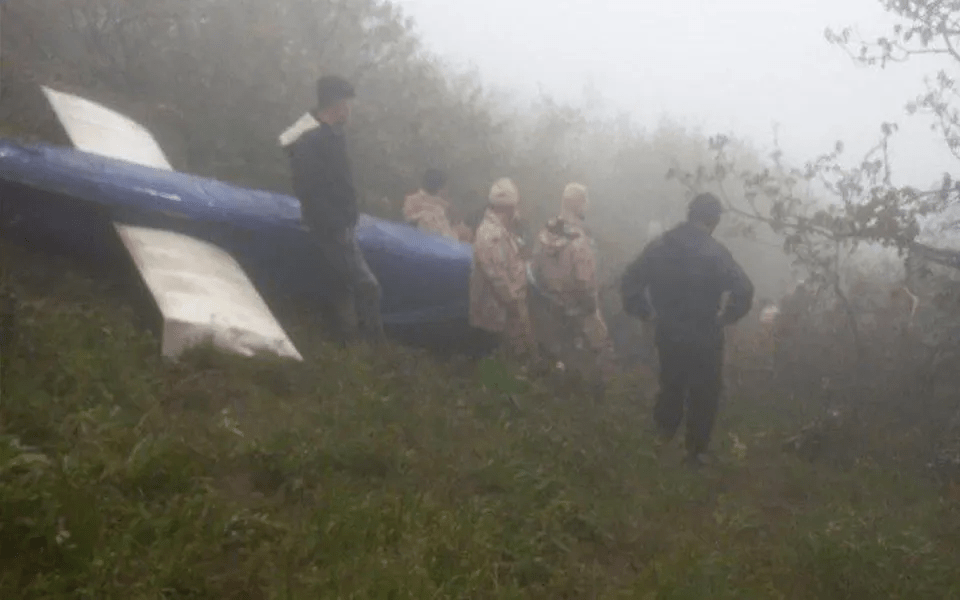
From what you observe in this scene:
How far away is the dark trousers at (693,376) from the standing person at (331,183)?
241 cm

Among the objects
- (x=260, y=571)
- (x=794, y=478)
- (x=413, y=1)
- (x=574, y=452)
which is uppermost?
(x=413, y=1)

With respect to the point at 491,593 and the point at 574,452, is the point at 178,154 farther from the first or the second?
the point at 491,593

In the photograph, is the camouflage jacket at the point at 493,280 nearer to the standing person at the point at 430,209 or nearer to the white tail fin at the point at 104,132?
the standing person at the point at 430,209

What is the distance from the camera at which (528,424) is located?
6.38m

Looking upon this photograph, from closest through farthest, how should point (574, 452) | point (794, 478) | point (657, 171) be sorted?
point (574, 452) → point (794, 478) → point (657, 171)

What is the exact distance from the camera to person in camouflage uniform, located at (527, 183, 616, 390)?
27.9ft

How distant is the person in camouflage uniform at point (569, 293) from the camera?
8.50 meters

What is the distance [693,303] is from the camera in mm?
6703

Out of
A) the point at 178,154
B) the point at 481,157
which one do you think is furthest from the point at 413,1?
the point at 178,154

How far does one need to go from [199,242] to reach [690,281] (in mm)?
3835

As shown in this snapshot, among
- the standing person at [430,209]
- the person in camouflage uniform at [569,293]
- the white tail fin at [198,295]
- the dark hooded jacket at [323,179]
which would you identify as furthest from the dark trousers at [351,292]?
the standing person at [430,209]

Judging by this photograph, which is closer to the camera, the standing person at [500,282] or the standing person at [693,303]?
the standing person at [693,303]

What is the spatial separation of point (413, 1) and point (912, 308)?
91.0 ft

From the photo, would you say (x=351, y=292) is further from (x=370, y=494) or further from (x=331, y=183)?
(x=370, y=494)
